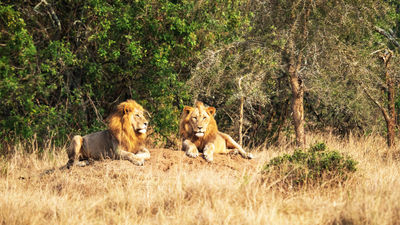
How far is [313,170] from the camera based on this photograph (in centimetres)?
742

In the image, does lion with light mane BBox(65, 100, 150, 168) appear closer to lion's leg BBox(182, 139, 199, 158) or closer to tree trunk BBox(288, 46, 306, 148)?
lion's leg BBox(182, 139, 199, 158)

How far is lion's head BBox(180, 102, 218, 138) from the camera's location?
8648 millimetres

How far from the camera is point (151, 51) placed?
11.7 metres

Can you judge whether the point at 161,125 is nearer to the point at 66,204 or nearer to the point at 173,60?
the point at 173,60

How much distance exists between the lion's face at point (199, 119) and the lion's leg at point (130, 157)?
1.18m

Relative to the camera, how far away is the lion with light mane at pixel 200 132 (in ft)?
28.3

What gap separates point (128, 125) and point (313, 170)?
123 inches

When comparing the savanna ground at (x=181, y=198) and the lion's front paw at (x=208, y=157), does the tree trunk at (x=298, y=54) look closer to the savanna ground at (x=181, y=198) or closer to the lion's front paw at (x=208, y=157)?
the savanna ground at (x=181, y=198)

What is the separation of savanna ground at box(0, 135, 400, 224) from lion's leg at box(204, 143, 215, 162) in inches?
9.8

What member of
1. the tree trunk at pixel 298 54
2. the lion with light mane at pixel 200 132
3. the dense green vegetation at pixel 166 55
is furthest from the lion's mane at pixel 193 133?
the tree trunk at pixel 298 54

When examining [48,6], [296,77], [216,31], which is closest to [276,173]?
[296,77]

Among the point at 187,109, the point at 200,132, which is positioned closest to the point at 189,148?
the point at 200,132

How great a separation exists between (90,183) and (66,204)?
0.97 meters

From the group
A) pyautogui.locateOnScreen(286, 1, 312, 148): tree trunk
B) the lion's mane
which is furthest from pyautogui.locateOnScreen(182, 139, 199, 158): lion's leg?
pyautogui.locateOnScreen(286, 1, 312, 148): tree trunk
